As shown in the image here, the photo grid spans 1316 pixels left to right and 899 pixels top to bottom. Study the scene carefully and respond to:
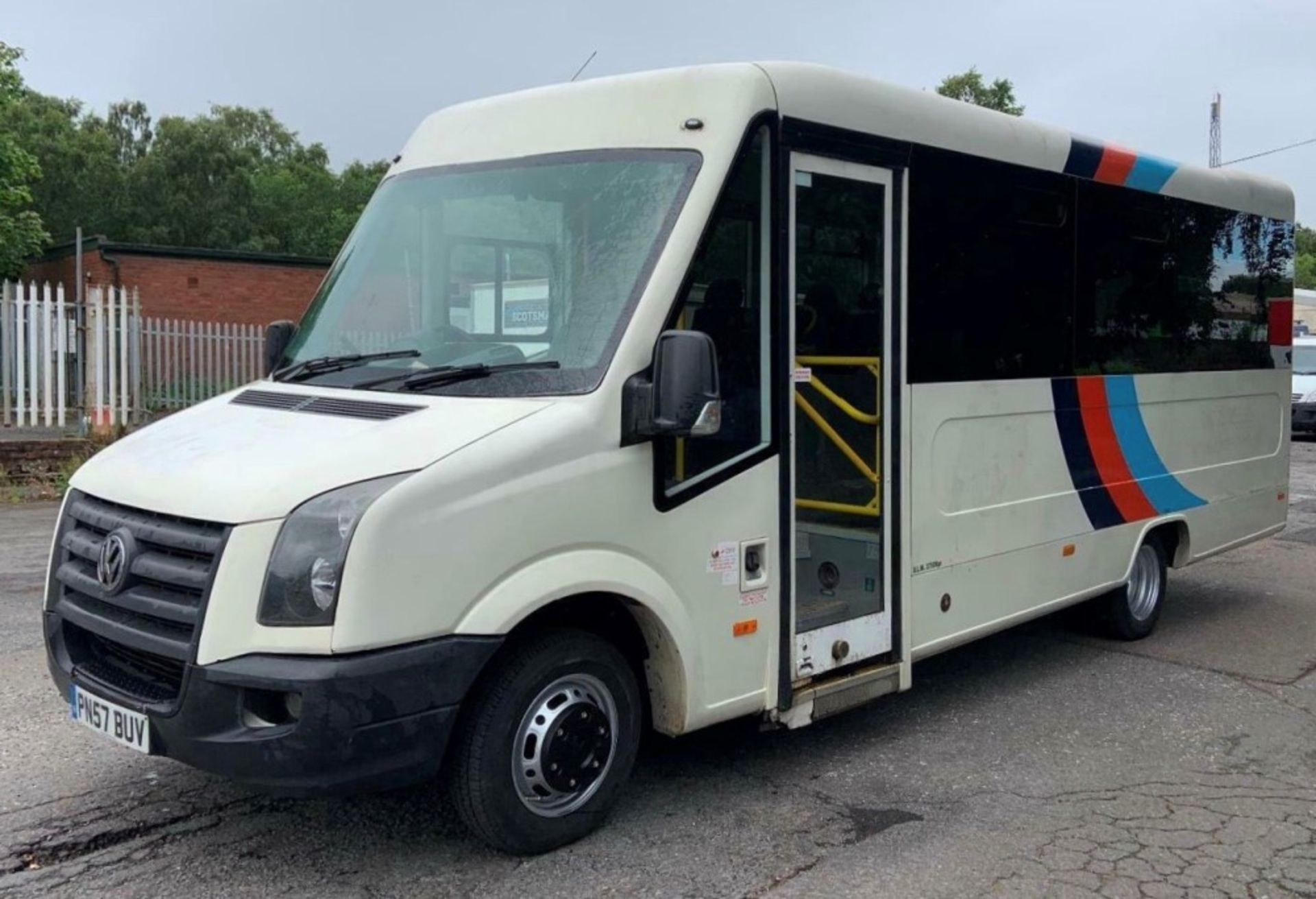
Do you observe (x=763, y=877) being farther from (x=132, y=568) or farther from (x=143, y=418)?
(x=143, y=418)

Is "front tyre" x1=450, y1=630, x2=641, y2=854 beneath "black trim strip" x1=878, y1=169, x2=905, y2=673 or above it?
beneath

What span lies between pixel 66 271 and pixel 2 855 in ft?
84.4

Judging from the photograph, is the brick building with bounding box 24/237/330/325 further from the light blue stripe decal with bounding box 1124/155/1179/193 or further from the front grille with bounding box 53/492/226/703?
the front grille with bounding box 53/492/226/703

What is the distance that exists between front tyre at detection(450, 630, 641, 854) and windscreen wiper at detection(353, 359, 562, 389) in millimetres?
932

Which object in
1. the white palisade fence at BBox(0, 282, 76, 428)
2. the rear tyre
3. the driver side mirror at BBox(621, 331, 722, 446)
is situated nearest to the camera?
the driver side mirror at BBox(621, 331, 722, 446)

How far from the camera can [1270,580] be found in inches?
390

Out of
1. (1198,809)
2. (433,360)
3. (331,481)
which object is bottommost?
(1198,809)

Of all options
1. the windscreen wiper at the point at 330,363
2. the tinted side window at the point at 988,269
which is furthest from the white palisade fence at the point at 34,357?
the tinted side window at the point at 988,269

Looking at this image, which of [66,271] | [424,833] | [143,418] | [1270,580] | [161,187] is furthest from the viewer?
[161,187]

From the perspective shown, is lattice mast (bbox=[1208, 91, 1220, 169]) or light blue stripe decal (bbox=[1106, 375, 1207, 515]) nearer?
light blue stripe decal (bbox=[1106, 375, 1207, 515])

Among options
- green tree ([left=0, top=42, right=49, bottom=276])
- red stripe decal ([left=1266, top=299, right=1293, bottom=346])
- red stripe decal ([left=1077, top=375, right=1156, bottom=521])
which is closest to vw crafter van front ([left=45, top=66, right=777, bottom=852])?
red stripe decal ([left=1077, top=375, right=1156, bottom=521])

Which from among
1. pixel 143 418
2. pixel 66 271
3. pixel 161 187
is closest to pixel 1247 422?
pixel 143 418

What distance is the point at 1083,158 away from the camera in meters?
6.70

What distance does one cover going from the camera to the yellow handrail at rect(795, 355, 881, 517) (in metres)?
5.48
